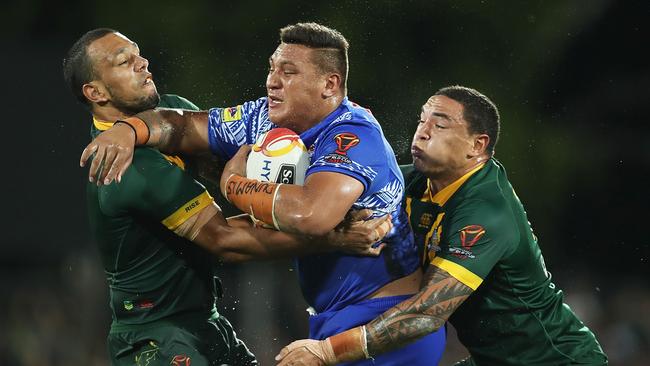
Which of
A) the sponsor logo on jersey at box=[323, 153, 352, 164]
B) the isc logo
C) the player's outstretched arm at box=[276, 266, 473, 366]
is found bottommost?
the player's outstretched arm at box=[276, 266, 473, 366]

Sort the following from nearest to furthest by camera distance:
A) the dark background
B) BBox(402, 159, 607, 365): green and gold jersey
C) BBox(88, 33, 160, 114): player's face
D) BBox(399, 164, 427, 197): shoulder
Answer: BBox(402, 159, 607, 365): green and gold jersey < BBox(88, 33, 160, 114): player's face < BBox(399, 164, 427, 197): shoulder < the dark background

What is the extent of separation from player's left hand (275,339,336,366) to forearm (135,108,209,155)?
1.27 m

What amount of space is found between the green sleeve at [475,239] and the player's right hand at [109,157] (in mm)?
1624

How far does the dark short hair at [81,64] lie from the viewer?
5391mm

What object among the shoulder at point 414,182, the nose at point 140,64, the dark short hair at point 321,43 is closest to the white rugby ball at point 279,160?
the dark short hair at point 321,43

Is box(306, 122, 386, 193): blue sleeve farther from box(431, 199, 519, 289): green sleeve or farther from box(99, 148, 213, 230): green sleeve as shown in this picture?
box(99, 148, 213, 230): green sleeve

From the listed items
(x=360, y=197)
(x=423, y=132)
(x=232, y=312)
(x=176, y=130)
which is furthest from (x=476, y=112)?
(x=232, y=312)

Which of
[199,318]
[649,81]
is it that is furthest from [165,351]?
[649,81]

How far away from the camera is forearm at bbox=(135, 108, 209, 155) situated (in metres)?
5.27

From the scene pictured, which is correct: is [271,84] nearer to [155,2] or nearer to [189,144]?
[189,144]

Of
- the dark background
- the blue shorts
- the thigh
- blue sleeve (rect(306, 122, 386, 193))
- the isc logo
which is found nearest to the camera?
blue sleeve (rect(306, 122, 386, 193))

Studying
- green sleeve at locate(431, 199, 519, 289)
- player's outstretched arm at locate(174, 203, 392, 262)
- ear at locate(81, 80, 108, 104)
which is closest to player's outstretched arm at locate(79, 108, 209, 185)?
ear at locate(81, 80, 108, 104)

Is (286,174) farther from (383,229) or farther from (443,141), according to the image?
(443,141)

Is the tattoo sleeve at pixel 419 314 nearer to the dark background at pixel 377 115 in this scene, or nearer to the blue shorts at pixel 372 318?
the blue shorts at pixel 372 318
